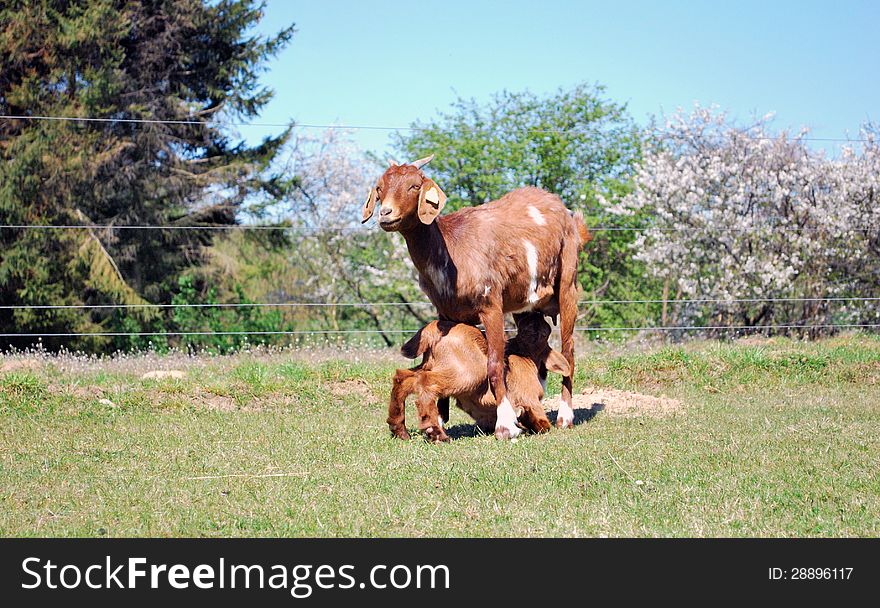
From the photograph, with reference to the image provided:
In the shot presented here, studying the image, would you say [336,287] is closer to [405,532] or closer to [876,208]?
[876,208]

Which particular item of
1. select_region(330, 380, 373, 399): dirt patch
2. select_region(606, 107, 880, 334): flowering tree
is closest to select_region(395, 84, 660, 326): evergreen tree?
select_region(606, 107, 880, 334): flowering tree

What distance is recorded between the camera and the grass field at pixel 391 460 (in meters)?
5.22

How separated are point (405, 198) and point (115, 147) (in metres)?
14.4

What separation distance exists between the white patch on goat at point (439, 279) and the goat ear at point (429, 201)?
23.2 inches

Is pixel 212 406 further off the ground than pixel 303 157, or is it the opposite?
pixel 303 157

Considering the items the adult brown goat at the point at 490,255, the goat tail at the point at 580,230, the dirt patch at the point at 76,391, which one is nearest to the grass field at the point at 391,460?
the dirt patch at the point at 76,391

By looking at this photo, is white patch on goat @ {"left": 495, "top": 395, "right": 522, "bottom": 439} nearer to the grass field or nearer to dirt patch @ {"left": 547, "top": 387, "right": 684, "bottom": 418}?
the grass field

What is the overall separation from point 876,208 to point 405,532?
603 inches

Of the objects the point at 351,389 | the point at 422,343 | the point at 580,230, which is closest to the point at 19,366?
the point at 351,389

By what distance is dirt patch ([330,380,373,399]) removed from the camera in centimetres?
1111

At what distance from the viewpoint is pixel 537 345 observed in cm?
873

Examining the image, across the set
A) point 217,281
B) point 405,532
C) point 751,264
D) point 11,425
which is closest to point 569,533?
point 405,532

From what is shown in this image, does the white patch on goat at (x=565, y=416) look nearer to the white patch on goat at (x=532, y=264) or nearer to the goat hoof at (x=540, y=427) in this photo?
the goat hoof at (x=540, y=427)

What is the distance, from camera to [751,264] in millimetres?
17656
